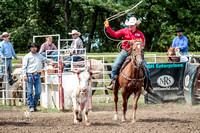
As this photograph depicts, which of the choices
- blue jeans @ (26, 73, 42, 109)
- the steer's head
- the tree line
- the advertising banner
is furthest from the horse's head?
the tree line

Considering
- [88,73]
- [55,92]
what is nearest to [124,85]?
[88,73]

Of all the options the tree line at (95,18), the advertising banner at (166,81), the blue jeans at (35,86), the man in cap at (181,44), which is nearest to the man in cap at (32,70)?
the blue jeans at (35,86)

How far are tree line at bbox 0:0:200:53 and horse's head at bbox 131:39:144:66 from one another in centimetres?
1522

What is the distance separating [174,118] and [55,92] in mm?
4468

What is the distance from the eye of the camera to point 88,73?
8.84m

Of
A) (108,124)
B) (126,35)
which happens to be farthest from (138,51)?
(108,124)

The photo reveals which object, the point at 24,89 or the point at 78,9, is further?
the point at 78,9

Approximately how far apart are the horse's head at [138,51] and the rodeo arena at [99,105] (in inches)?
39.7

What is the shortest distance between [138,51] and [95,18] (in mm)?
19341

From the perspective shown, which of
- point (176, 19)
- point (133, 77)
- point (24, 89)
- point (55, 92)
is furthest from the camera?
point (176, 19)

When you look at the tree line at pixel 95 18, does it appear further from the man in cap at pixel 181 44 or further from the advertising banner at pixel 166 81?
the advertising banner at pixel 166 81

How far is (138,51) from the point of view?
9133 millimetres

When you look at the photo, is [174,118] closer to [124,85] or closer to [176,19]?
[124,85]

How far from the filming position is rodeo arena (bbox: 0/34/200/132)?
341 inches
